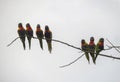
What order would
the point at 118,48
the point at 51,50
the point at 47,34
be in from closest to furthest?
the point at 118,48 < the point at 51,50 < the point at 47,34

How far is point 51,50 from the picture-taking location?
25.9 ft

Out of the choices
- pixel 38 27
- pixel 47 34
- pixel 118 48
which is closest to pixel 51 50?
pixel 47 34

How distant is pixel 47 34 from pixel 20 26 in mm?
1309

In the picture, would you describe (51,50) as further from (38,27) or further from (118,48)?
(118,48)

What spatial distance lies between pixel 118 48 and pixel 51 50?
12.2ft

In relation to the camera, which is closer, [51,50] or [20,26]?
[51,50]

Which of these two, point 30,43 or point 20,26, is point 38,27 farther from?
point 30,43

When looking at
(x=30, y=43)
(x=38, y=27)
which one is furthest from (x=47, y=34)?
(x=30, y=43)

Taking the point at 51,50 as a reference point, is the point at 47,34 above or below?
above

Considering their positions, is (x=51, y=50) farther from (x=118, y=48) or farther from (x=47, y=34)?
(x=118, y=48)

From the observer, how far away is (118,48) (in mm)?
4508

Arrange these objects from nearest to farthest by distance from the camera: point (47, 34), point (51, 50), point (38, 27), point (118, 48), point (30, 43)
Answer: point (118, 48)
point (30, 43)
point (51, 50)
point (47, 34)
point (38, 27)

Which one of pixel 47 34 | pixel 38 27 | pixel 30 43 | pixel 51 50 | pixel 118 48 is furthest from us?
pixel 38 27

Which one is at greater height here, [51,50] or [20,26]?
[20,26]
